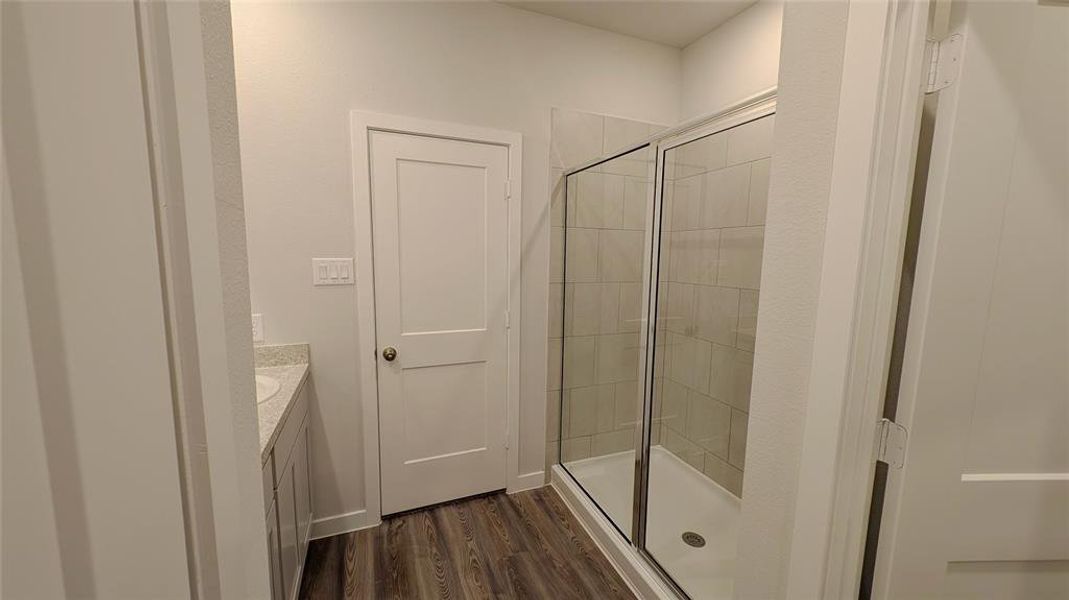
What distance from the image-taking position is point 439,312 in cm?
204

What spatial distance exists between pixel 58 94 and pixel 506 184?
1896mm

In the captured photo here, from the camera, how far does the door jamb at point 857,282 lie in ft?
2.17

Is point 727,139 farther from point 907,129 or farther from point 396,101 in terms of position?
point 396,101

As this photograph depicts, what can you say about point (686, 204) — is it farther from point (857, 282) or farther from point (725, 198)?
point (857, 282)

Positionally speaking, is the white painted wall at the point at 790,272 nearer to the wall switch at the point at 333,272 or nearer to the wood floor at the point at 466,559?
the wood floor at the point at 466,559

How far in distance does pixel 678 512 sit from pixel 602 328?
1.05 metres

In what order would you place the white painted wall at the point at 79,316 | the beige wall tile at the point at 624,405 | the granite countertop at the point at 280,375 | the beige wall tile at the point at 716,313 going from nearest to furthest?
the white painted wall at the point at 79,316
the granite countertop at the point at 280,375
the beige wall tile at the point at 716,313
the beige wall tile at the point at 624,405

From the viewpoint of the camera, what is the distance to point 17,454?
0.74 feet

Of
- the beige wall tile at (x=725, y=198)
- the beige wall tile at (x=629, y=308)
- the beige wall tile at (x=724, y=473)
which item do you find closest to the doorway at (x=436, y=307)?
the beige wall tile at (x=629, y=308)

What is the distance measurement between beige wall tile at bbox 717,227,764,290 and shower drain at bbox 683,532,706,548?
1.22 metres

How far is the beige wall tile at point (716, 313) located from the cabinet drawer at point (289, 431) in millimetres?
1972

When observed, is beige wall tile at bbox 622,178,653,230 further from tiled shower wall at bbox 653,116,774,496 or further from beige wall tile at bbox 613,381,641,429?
beige wall tile at bbox 613,381,641,429

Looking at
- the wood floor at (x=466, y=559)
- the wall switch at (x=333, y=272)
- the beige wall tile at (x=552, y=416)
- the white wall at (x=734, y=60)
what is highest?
the white wall at (x=734, y=60)

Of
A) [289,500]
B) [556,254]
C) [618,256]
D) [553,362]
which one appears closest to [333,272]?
[289,500]
